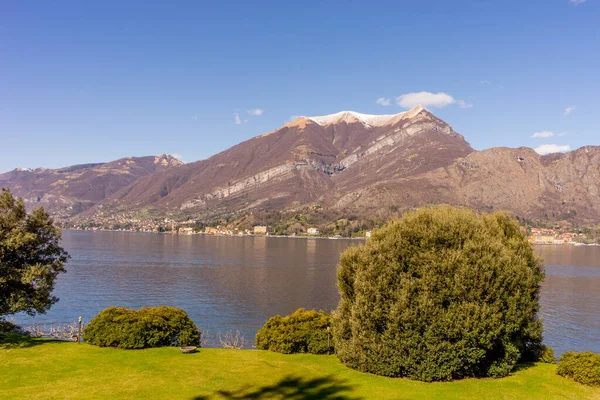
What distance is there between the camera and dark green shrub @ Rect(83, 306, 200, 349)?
22516mm

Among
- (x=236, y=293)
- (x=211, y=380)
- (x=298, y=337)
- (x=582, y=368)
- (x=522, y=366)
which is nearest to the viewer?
(x=211, y=380)

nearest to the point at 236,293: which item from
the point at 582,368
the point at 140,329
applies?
the point at 140,329

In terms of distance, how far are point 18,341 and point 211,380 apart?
39.0ft

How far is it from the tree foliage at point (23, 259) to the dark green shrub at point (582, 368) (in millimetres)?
27720

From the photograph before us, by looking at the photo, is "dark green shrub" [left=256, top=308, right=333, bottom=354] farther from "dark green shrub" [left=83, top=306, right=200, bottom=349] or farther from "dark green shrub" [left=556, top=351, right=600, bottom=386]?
"dark green shrub" [left=556, top=351, right=600, bottom=386]

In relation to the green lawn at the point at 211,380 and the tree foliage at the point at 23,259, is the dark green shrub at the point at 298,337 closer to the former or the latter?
the green lawn at the point at 211,380

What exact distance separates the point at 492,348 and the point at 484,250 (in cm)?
455

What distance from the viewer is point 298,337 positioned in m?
23.8

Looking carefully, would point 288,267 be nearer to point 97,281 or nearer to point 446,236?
point 97,281

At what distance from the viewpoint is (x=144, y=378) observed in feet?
59.0

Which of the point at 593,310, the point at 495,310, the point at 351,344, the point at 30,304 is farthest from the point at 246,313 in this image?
the point at 593,310

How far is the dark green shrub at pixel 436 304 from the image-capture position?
749 inches

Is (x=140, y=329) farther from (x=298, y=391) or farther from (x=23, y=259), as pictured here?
(x=298, y=391)

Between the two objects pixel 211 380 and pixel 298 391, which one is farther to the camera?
pixel 211 380
